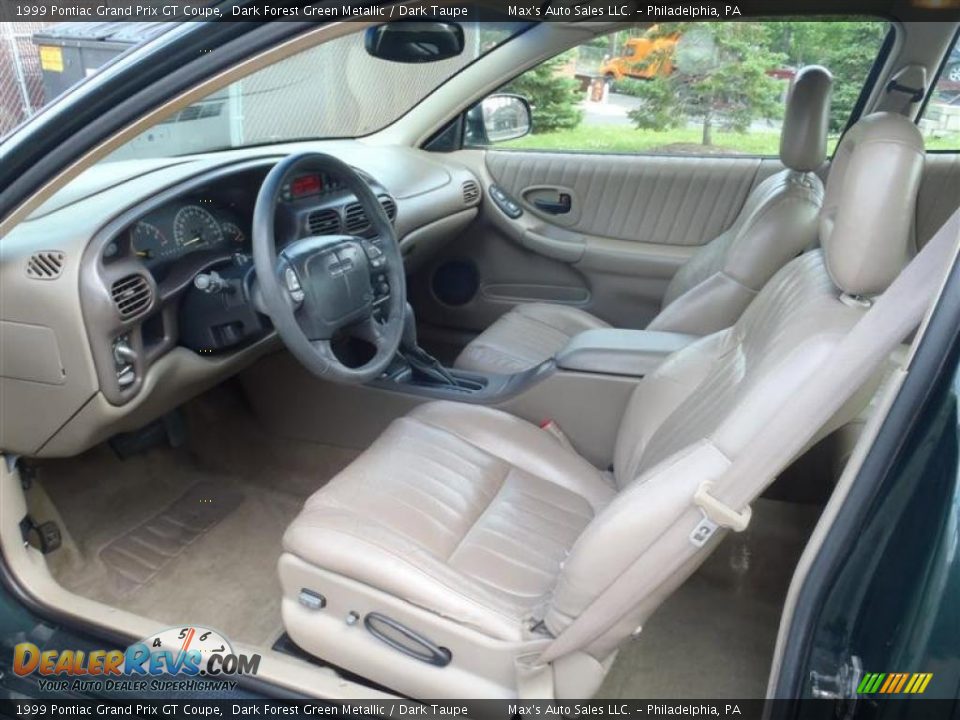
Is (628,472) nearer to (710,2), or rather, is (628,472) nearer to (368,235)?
(368,235)

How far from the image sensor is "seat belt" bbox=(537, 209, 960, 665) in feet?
3.13

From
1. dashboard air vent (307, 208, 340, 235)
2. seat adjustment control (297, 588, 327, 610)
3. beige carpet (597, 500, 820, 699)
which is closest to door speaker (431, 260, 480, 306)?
dashboard air vent (307, 208, 340, 235)

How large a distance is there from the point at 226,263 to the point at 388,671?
1.03 meters

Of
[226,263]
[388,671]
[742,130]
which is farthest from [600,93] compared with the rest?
[388,671]

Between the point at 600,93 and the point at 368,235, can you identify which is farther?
the point at 600,93

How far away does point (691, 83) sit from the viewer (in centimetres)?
277

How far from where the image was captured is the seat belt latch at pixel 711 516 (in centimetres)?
106

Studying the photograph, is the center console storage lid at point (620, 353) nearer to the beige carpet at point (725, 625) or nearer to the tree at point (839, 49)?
the beige carpet at point (725, 625)

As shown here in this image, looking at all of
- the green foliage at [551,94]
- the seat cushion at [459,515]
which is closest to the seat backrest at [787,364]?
the seat cushion at [459,515]

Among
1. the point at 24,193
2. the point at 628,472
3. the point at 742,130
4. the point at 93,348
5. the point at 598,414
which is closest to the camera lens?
the point at 24,193

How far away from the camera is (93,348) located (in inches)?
61.5

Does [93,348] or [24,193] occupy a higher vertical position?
[24,193]

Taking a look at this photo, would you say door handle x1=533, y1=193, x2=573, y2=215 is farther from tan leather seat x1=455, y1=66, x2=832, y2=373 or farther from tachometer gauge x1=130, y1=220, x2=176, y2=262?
tachometer gauge x1=130, y1=220, x2=176, y2=262

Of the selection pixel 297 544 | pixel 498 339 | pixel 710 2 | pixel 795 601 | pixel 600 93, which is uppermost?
pixel 710 2
